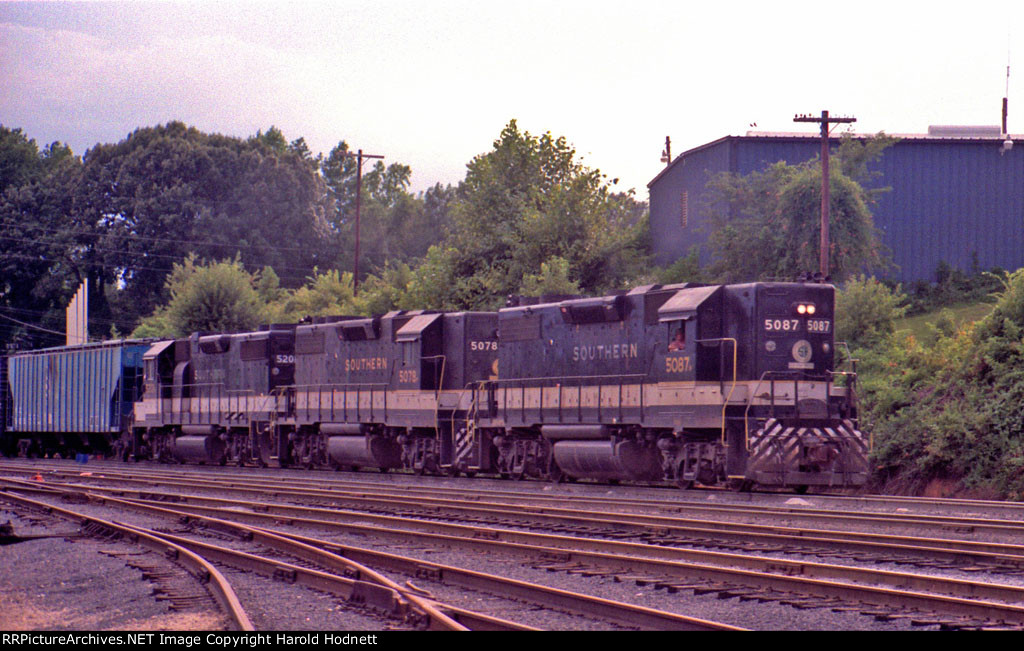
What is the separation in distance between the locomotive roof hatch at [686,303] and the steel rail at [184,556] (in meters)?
8.85

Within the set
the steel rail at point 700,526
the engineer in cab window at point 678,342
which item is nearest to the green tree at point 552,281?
the engineer in cab window at point 678,342

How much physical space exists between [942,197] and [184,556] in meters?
32.7

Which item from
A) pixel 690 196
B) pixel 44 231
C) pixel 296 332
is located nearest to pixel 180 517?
pixel 296 332

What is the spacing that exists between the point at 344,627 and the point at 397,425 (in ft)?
55.9

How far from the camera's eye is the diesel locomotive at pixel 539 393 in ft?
57.2

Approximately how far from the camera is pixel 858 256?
3328 cm

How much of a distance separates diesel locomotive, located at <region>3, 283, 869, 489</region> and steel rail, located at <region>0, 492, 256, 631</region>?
8448mm

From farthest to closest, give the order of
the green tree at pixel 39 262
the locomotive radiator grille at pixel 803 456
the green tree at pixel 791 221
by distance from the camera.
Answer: the green tree at pixel 39 262, the green tree at pixel 791 221, the locomotive radiator grille at pixel 803 456

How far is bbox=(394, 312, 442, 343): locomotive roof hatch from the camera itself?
2434 cm

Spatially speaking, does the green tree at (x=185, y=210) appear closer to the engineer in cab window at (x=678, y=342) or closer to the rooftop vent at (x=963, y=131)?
the rooftop vent at (x=963, y=131)

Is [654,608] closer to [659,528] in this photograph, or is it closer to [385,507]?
[659,528]

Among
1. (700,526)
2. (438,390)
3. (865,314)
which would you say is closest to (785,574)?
(700,526)

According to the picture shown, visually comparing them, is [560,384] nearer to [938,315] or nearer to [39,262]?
[938,315]
